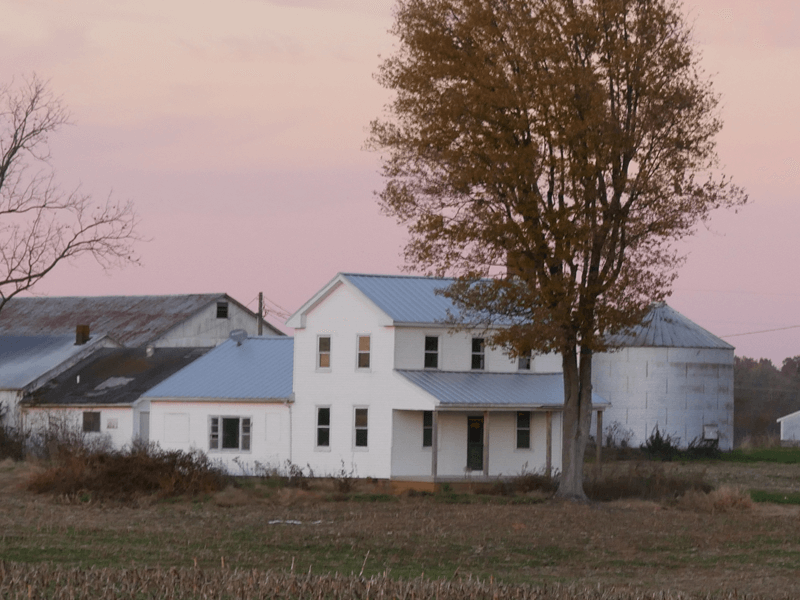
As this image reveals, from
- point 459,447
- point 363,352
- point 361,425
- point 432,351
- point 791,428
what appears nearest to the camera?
point 459,447

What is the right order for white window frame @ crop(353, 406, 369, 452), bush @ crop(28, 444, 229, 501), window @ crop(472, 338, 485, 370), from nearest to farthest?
bush @ crop(28, 444, 229, 501), white window frame @ crop(353, 406, 369, 452), window @ crop(472, 338, 485, 370)

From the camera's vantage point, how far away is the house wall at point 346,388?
39844 mm

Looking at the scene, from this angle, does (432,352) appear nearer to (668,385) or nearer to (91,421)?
(91,421)

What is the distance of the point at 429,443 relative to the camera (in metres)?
40.4

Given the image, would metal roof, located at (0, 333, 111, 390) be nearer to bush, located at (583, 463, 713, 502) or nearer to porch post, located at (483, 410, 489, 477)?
porch post, located at (483, 410, 489, 477)

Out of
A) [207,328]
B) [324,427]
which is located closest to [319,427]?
[324,427]

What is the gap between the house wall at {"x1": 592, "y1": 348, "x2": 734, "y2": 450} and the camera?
205 ft

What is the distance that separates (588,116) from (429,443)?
41.8ft

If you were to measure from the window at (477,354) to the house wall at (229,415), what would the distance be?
629cm

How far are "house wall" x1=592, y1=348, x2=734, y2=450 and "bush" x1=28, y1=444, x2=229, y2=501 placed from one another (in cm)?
3155

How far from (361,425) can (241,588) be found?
26.1 meters

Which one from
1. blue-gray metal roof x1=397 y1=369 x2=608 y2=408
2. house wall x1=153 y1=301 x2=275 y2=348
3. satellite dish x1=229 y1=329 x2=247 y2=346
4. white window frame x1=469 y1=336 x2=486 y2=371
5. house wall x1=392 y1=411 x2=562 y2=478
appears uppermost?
house wall x1=153 y1=301 x2=275 y2=348

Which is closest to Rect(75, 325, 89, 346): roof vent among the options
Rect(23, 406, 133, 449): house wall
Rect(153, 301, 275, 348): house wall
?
Rect(153, 301, 275, 348): house wall

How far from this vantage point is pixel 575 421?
35188 mm
